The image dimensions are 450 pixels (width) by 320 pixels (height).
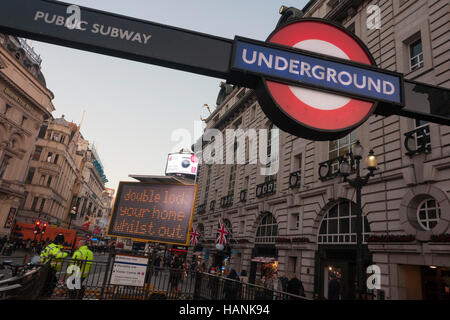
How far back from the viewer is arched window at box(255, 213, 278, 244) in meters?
23.5

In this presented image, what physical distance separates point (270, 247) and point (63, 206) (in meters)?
55.6

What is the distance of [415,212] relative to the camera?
509 inches

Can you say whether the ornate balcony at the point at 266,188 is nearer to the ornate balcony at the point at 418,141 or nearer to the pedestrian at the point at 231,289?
the ornate balcony at the point at 418,141

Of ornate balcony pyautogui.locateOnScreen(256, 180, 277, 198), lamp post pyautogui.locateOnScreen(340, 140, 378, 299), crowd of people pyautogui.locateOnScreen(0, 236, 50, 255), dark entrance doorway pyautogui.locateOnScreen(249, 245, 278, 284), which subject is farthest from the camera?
crowd of people pyautogui.locateOnScreen(0, 236, 50, 255)

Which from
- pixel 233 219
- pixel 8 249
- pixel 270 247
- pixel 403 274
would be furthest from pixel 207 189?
pixel 403 274

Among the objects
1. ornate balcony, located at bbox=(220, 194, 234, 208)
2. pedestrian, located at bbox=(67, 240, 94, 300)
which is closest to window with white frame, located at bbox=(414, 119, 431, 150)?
pedestrian, located at bbox=(67, 240, 94, 300)

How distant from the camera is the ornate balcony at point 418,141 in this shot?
498 inches

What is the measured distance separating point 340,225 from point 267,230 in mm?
8270

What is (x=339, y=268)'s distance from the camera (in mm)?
16312

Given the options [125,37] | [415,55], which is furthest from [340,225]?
[125,37]

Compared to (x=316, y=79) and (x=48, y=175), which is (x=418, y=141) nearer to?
(x=316, y=79)

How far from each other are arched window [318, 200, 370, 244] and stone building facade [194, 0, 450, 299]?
0.05 metres

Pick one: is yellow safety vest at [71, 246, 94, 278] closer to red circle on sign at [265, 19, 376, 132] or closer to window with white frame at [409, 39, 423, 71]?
red circle on sign at [265, 19, 376, 132]

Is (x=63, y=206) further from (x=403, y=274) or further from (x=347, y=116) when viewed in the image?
(x=347, y=116)
